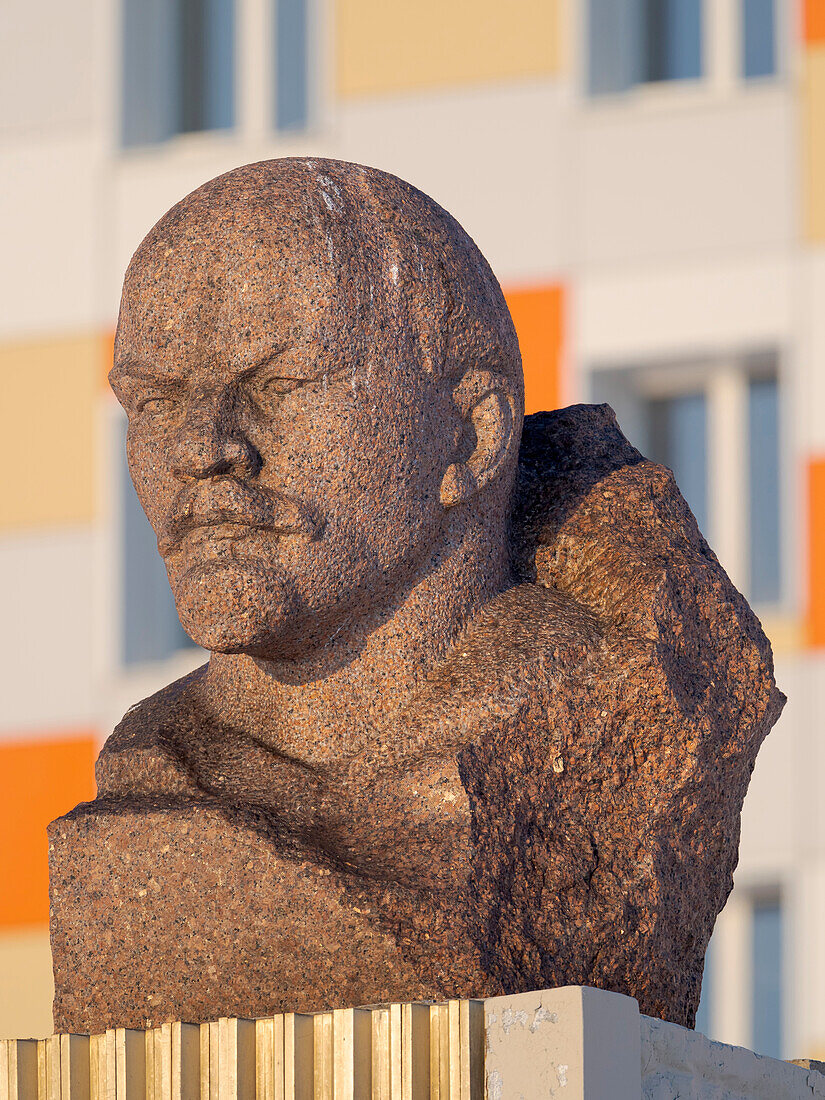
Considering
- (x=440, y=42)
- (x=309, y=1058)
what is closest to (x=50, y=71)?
(x=440, y=42)

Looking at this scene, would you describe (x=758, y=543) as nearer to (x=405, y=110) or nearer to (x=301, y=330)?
(x=405, y=110)

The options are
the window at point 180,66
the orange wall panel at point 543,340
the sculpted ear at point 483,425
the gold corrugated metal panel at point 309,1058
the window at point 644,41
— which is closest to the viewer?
the gold corrugated metal panel at point 309,1058

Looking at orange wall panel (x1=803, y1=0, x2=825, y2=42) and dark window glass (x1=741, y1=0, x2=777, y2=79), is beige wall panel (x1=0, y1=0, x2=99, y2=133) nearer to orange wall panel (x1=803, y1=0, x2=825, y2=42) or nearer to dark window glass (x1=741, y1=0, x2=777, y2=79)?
dark window glass (x1=741, y1=0, x2=777, y2=79)

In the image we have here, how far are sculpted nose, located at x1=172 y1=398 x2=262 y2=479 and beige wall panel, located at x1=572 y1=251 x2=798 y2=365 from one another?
5599mm

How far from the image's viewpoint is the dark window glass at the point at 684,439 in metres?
10.3

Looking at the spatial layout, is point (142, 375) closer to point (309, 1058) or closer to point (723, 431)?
point (309, 1058)

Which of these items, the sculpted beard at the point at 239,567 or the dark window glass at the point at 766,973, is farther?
the dark window glass at the point at 766,973

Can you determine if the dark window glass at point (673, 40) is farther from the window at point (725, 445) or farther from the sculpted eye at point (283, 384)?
the sculpted eye at point (283, 384)

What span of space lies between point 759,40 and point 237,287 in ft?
21.2

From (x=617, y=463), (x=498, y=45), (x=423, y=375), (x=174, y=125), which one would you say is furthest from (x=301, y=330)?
(x=174, y=125)

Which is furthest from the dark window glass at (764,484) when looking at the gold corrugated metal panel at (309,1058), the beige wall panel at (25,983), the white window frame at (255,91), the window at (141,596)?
the gold corrugated metal panel at (309,1058)

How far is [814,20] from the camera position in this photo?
9523 mm

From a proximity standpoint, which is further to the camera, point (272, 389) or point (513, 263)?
point (513, 263)

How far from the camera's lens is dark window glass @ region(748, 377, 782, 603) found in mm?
10141
